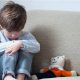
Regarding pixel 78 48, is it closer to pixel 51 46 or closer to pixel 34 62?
pixel 51 46

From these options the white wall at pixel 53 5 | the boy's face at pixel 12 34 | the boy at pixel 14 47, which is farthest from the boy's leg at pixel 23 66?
the white wall at pixel 53 5

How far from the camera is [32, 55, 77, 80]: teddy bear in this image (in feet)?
3.99

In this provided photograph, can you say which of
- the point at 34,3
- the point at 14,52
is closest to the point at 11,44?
the point at 14,52

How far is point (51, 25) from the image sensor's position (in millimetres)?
1378

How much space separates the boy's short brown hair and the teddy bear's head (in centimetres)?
28

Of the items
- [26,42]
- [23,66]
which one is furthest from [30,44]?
[23,66]

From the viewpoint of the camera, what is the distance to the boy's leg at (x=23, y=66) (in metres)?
1.14

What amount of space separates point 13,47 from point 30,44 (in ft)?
0.37

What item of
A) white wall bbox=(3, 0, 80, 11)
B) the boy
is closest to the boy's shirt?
the boy

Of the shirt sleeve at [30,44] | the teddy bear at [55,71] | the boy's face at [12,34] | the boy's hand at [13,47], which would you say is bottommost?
the teddy bear at [55,71]

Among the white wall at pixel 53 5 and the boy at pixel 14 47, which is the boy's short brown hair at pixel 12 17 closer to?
the boy at pixel 14 47

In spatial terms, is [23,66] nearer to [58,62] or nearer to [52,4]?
[58,62]

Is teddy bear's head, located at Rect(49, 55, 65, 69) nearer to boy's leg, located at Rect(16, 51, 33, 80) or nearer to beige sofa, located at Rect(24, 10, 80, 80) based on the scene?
beige sofa, located at Rect(24, 10, 80, 80)

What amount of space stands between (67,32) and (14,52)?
14.8 inches
